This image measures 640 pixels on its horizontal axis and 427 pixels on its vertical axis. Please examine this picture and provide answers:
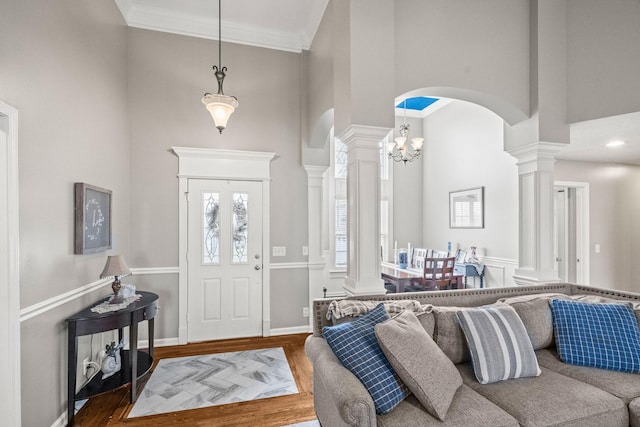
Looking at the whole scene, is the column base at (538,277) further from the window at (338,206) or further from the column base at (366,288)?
the window at (338,206)

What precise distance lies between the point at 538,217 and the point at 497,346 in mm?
1701

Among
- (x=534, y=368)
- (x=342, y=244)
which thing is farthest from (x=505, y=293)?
(x=342, y=244)

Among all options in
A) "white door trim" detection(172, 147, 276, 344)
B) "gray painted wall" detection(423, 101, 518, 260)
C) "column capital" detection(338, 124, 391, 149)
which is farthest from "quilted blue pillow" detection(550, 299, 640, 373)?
"white door trim" detection(172, 147, 276, 344)

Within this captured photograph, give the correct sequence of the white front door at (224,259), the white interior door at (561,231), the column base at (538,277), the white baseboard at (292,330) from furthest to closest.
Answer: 1. the white interior door at (561,231)
2. the white baseboard at (292,330)
3. the white front door at (224,259)
4. the column base at (538,277)

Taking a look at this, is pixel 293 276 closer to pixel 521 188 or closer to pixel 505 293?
pixel 505 293

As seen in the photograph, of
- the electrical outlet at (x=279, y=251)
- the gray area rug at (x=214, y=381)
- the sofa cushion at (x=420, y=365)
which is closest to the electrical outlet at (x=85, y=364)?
the gray area rug at (x=214, y=381)

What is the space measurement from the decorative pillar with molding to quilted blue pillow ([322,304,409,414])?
200cm

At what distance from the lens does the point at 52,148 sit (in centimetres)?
221

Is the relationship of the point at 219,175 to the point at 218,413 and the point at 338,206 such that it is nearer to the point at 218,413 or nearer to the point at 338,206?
the point at 218,413

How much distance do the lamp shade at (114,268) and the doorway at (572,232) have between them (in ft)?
18.7

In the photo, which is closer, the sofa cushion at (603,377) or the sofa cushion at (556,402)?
the sofa cushion at (556,402)

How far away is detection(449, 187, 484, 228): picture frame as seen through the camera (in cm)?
548

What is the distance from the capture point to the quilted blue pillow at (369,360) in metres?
1.55

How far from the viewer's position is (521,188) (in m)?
3.27
